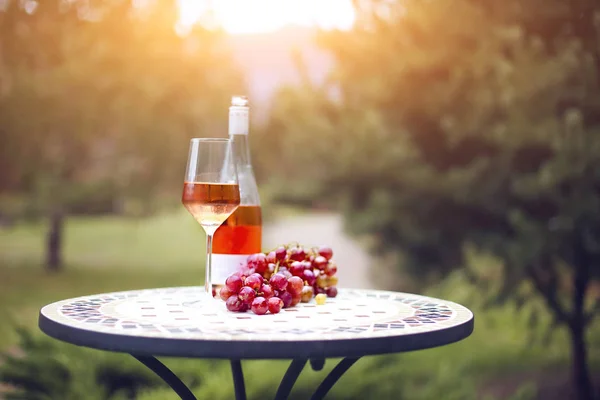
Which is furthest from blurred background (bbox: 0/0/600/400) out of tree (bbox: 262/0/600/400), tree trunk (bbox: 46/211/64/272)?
tree trunk (bbox: 46/211/64/272)

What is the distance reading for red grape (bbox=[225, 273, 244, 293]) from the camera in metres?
1.51

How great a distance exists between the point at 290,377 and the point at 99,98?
23.0ft

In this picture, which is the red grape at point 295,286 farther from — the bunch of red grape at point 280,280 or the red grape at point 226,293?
the red grape at point 226,293

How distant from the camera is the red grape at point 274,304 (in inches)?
58.9

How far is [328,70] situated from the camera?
409 centimetres

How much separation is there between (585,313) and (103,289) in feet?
25.3

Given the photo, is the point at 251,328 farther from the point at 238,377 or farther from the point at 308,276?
the point at 238,377

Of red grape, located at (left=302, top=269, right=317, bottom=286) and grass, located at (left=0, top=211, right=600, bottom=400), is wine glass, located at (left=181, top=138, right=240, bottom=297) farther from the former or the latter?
grass, located at (left=0, top=211, right=600, bottom=400)

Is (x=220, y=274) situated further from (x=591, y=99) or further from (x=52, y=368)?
(x=591, y=99)

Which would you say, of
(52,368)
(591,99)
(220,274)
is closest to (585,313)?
(591,99)

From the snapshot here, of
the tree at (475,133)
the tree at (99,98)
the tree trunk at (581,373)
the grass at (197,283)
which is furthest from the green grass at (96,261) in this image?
the tree trunk at (581,373)

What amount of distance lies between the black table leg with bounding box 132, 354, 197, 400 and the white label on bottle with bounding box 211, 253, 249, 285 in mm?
266

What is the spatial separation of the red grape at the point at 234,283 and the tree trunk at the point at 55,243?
28.9ft

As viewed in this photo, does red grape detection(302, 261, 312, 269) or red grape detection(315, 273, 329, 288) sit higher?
red grape detection(302, 261, 312, 269)
